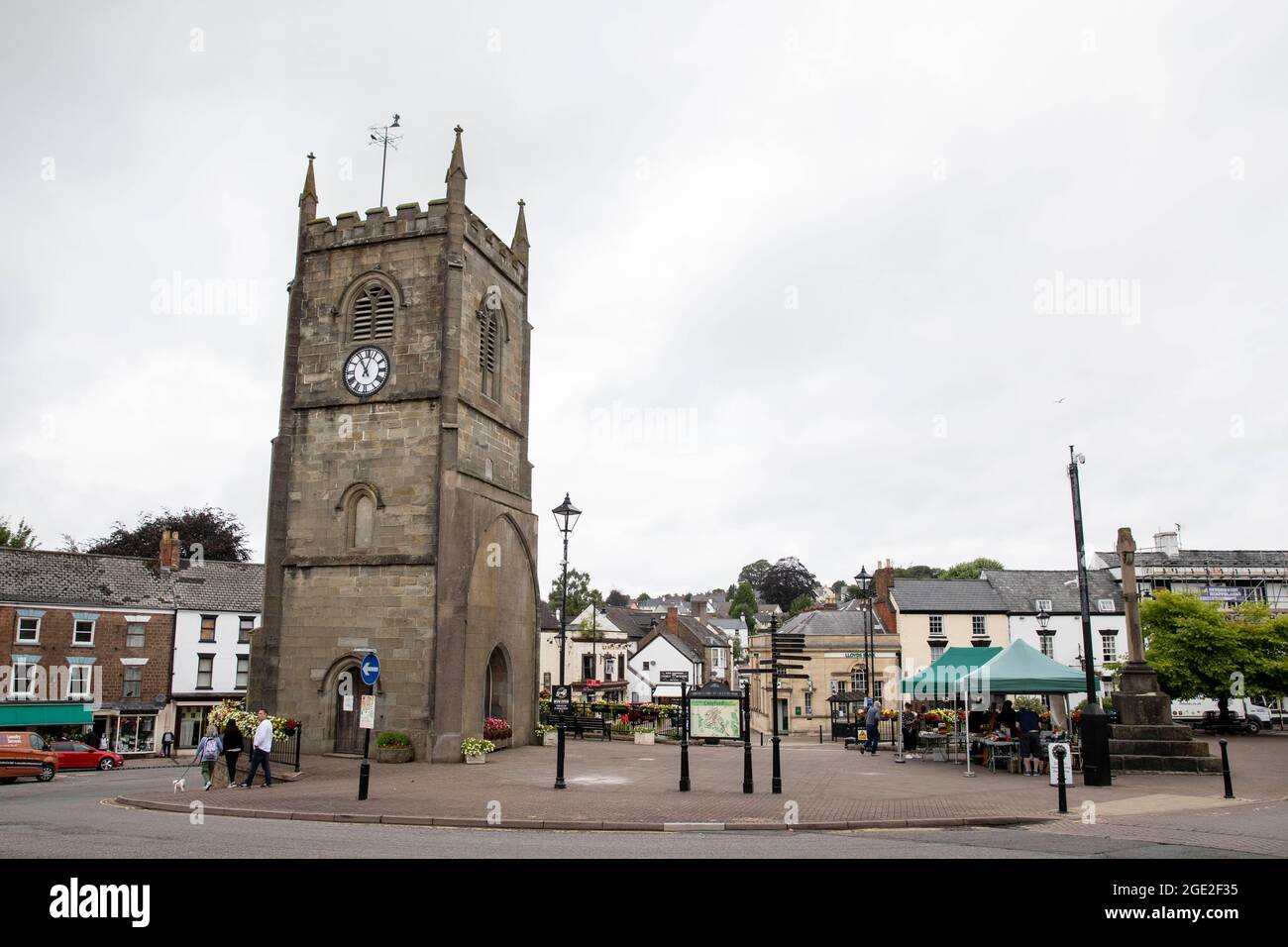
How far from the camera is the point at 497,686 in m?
28.8

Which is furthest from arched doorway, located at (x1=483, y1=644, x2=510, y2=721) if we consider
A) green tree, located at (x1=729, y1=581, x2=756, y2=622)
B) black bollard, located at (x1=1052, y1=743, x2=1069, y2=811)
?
green tree, located at (x1=729, y1=581, x2=756, y2=622)

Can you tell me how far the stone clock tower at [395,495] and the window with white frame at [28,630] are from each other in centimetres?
2258

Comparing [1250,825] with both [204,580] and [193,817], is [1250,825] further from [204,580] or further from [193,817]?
[204,580]

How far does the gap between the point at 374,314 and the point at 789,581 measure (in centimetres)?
11476

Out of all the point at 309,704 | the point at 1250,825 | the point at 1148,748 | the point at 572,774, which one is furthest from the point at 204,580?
the point at 1250,825

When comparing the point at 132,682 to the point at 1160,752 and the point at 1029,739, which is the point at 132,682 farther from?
the point at 1160,752

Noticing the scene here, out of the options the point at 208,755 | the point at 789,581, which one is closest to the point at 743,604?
the point at 789,581

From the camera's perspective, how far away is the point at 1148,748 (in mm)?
20625

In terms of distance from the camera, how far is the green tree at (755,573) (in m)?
167

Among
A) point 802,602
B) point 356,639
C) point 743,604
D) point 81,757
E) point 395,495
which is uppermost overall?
point 743,604

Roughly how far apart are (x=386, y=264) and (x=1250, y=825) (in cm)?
2516

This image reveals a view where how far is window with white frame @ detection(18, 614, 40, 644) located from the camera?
135 ft

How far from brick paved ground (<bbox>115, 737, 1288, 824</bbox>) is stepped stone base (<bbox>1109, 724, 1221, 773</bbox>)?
584mm

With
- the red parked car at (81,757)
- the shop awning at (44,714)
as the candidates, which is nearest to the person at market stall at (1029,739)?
the red parked car at (81,757)
